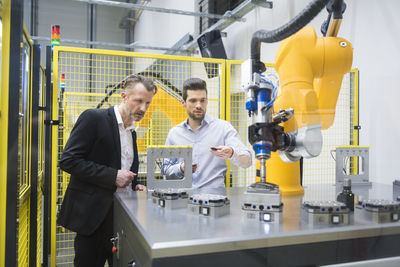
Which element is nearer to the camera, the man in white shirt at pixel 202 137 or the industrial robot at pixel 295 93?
the industrial robot at pixel 295 93

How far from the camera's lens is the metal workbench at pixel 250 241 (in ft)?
2.30

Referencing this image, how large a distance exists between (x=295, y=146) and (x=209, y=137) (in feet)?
3.56

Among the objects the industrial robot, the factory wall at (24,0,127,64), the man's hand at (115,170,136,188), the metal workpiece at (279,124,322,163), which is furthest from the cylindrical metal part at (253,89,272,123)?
the factory wall at (24,0,127,64)

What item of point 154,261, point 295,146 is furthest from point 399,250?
point 154,261

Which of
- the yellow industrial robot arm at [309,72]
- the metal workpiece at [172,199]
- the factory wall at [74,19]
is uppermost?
the factory wall at [74,19]

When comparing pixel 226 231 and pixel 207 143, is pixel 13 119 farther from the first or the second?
pixel 207 143

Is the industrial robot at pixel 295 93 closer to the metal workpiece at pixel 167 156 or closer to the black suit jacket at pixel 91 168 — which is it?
the metal workpiece at pixel 167 156

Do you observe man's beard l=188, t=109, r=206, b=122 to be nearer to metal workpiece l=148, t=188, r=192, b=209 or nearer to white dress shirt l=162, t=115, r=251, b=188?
white dress shirt l=162, t=115, r=251, b=188

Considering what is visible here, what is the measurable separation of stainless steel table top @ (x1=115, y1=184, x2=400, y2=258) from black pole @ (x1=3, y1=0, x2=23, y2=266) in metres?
0.57

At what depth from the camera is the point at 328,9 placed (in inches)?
45.9

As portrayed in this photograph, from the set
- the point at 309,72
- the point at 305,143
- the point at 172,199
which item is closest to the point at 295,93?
the point at 309,72

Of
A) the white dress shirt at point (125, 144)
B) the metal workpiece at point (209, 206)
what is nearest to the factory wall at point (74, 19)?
the white dress shirt at point (125, 144)

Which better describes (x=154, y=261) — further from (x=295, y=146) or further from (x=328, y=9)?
(x=328, y=9)

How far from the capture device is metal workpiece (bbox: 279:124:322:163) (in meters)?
1.06
